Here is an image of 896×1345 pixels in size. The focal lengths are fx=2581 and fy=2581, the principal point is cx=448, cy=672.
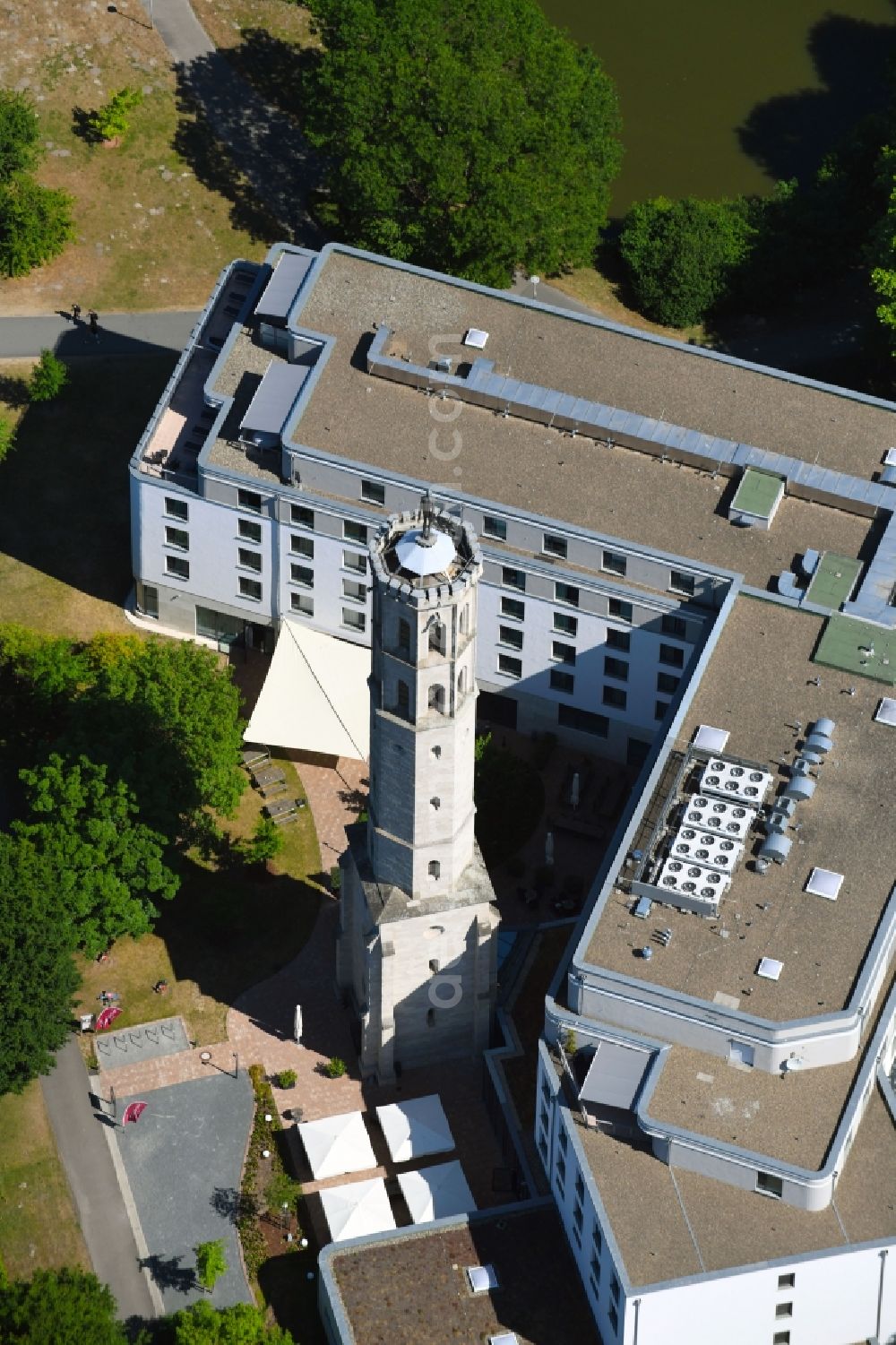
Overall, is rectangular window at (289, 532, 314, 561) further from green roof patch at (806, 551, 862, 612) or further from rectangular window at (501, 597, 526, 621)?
green roof patch at (806, 551, 862, 612)

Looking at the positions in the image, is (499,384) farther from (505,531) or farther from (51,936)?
(51,936)

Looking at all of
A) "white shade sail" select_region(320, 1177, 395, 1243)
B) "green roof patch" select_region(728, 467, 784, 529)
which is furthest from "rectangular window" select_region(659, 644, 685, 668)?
"white shade sail" select_region(320, 1177, 395, 1243)

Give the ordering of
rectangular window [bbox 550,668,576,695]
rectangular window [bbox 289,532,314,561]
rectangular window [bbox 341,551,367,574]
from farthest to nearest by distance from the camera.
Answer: rectangular window [bbox 289,532,314,561] < rectangular window [bbox 550,668,576,695] < rectangular window [bbox 341,551,367,574]

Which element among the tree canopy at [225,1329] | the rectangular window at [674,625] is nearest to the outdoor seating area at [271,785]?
the rectangular window at [674,625]

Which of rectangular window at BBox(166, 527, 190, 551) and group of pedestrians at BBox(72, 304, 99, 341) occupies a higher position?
group of pedestrians at BBox(72, 304, 99, 341)

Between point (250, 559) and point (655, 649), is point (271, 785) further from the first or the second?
point (655, 649)
